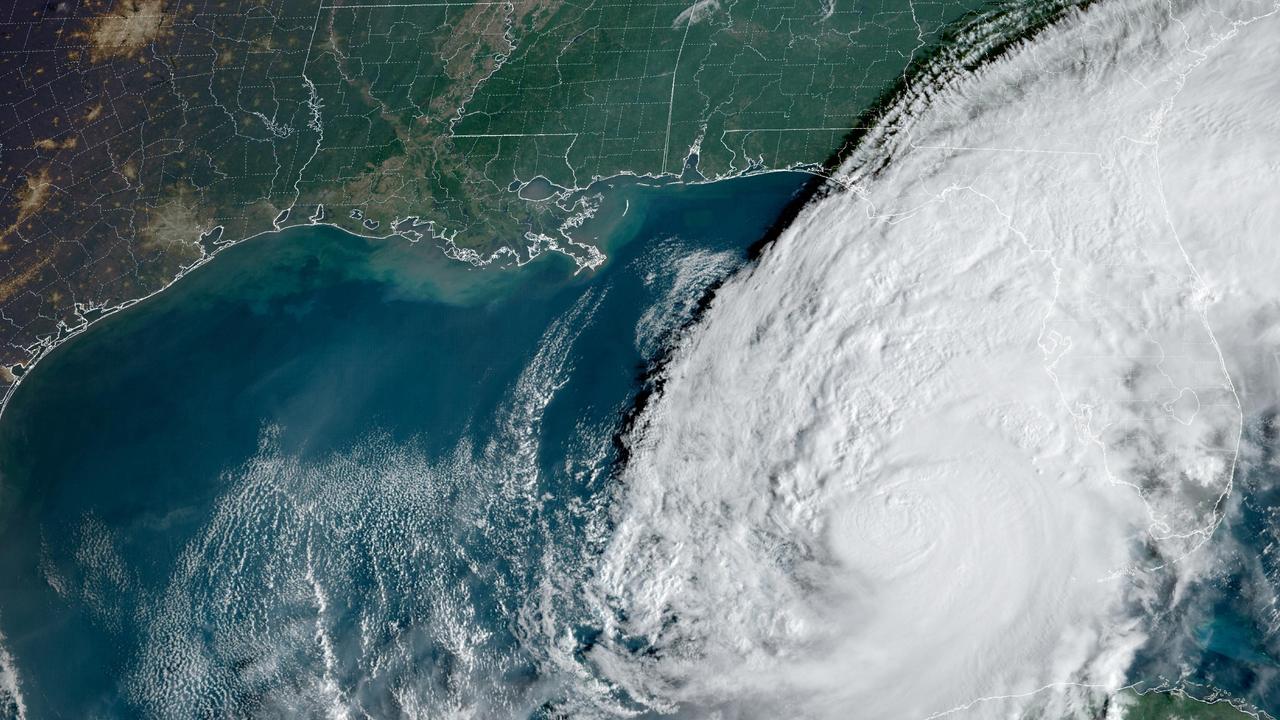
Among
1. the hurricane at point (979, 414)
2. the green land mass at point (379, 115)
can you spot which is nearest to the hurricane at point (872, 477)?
the hurricane at point (979, 414)

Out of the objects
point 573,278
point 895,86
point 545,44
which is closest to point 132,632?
point 573,278

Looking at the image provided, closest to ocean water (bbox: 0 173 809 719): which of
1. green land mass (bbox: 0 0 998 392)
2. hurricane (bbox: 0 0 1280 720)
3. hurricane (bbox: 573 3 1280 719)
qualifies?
hurricane (bbox: 0 0 1280 720)

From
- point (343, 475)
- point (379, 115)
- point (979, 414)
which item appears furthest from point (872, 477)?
point (379, 115)

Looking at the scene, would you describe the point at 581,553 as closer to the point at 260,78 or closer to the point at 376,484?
the point at 376,484

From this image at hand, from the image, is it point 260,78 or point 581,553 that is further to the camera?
point 260,78

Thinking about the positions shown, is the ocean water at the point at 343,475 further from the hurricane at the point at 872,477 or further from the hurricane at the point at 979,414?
the hurricane at the point at 979,414

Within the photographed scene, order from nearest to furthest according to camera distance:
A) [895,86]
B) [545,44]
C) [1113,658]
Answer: [1113,658], [895,86], [545,44]
